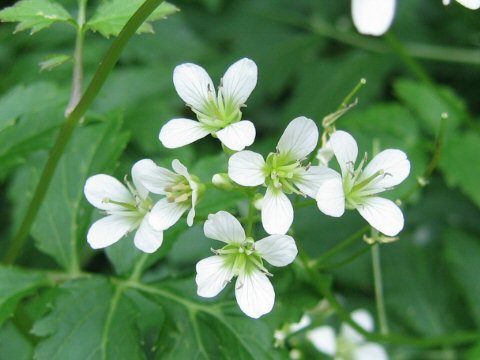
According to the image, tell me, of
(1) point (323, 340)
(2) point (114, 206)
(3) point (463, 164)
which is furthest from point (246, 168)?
(3) point (463, 164)

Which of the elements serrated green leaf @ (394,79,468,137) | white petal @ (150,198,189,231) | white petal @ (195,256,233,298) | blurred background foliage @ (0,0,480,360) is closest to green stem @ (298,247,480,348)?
blurred background foliage @ (0,0,480,360)

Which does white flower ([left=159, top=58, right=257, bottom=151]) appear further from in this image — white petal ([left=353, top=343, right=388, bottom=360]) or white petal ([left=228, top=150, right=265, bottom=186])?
white petal ([left=353, top=343, right=388, bottom=360])

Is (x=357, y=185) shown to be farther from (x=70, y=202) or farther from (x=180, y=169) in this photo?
(x=70, y=202)

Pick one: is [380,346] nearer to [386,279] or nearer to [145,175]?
[386,279]

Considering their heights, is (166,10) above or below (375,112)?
above

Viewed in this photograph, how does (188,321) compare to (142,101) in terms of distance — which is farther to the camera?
(142,101)

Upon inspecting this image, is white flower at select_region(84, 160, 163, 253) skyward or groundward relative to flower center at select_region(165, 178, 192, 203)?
groundward

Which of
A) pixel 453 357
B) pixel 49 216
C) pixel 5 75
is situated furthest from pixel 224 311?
pixel 5 75
